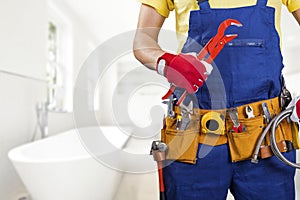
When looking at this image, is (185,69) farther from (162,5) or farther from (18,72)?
(18,72)

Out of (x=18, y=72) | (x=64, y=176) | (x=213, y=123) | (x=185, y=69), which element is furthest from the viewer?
(x=18, y=72)

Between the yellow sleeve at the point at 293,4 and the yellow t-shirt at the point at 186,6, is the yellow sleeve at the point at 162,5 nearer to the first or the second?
the yellow t-shirt at the point at 186,6

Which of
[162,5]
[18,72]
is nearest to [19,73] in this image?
[18,72]

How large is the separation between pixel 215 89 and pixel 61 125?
271 centimetres

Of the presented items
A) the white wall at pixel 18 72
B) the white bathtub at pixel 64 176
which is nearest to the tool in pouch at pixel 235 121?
the white bathtub at pixel 64 176

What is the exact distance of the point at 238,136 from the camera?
29.3 inches

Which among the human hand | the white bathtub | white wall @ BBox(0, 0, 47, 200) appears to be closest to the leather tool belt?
the human hand

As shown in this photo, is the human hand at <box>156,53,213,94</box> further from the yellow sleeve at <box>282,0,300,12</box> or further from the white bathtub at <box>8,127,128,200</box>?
the white bathtub at <box>8,127,128,200</box>

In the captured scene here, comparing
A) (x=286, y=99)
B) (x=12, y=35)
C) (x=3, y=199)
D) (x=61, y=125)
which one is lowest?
(x=3, y=199)

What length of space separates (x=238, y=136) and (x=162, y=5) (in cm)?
37

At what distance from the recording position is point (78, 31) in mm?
4129

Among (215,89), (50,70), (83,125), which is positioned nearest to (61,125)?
(50,70)

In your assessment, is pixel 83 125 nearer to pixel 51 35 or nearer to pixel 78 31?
pixel 51 35

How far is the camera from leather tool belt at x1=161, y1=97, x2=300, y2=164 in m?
0.75
